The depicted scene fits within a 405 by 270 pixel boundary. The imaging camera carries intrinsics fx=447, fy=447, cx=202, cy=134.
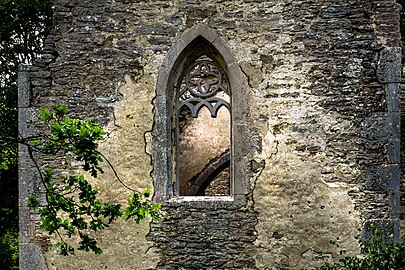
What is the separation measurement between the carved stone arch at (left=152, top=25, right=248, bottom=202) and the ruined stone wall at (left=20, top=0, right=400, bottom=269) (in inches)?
3.1

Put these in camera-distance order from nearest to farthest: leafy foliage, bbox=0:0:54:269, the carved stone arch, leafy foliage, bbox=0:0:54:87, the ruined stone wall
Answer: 1. the ruined stone wall
2. the carved stone arch
3. leafy foliage, bbox=0:0:54:269
4. leafy foliage, bbox=0:0:54:87

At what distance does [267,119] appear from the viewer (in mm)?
5609

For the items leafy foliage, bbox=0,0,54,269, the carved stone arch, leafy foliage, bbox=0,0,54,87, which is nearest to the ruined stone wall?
the carved stone arch

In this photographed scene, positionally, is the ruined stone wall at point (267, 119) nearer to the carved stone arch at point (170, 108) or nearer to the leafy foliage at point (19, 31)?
the carved stone arch at point (170, 108)

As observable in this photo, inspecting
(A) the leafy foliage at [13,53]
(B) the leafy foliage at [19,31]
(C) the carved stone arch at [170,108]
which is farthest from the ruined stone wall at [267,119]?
(B) the leafy foliage at [19,31]

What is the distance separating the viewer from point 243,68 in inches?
222

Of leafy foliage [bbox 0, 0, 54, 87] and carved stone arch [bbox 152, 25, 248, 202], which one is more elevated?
leafy foliage [bbox 0, 0, 54, 87]

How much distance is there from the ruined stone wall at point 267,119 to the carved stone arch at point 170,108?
0.08m

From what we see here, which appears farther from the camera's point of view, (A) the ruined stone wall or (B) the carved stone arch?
(B) the carved stone arch

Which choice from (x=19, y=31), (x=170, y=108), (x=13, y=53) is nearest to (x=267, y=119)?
(x=170, y=108)

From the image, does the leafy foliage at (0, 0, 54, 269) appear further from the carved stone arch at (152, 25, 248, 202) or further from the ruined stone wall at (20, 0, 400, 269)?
the carved stone arch at (152, 25, 248, 202)

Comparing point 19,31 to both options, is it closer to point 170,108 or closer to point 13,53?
point 13,53

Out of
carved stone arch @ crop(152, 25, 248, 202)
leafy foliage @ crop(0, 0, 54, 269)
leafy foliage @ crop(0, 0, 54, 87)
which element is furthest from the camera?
leafy foliage @ crop(0, 0, 54, 87)

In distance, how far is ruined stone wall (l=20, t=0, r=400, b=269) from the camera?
5.48 meters
